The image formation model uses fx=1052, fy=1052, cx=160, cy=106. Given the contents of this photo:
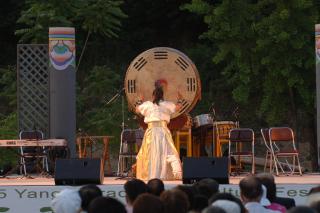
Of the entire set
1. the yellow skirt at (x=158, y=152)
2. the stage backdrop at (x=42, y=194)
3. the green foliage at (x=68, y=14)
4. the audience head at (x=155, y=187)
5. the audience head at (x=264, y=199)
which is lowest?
the stage backdrop at (x=42, y=194)

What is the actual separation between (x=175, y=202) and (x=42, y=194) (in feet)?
21.0

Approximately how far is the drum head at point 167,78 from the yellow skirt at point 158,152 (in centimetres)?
97

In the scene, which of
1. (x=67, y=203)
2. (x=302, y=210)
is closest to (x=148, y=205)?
(x=302, y=210)

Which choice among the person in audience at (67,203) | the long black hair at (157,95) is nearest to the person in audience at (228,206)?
the person in audience at (67,203)

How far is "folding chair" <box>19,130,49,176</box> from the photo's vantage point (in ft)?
58.4

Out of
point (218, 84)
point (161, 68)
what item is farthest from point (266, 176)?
point (218, 84)

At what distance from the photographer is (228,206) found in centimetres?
688

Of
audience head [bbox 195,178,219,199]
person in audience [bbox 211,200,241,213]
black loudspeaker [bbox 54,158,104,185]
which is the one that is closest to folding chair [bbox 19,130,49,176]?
black loudspeaker [bbox 54,158,104,185]

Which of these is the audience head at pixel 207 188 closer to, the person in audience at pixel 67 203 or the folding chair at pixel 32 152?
the person in audience at pixel 67 203

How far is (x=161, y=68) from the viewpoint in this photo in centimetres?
1748

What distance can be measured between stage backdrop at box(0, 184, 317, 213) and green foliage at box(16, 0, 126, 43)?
883 centimetres

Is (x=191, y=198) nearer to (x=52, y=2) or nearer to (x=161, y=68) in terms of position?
(x=161, y=68)

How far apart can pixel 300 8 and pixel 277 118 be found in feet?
8.01

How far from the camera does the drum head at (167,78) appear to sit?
17.4 metres
